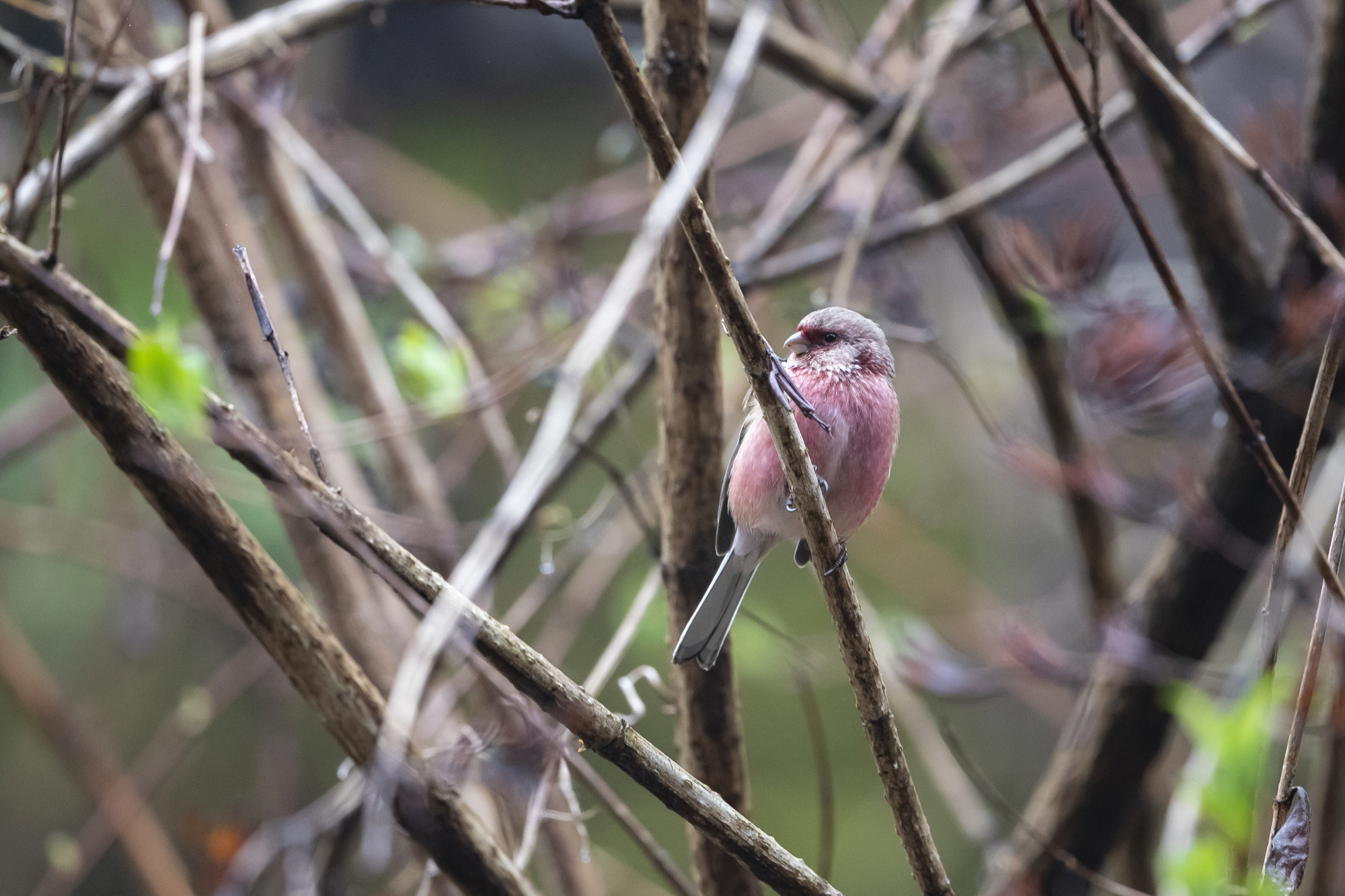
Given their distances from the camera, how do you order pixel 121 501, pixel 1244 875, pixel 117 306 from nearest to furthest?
pixel 1244 875 < pixel 117 306 < pixel 121 501

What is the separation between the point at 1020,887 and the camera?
7.70ft

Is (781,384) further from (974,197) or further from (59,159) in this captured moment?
(974,197)

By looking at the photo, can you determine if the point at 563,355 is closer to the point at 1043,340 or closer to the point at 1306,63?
the point at 1043,340

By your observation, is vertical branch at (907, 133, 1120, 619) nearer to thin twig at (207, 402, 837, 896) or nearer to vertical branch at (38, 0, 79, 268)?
thin twig at (207, 402, 837, 896)

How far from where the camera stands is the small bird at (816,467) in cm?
174

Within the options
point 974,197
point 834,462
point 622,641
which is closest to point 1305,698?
point 834,462

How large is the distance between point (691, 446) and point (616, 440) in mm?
3327

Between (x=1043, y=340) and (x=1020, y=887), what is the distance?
1.45m

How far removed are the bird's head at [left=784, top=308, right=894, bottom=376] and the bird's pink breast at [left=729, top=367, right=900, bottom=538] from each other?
72mm

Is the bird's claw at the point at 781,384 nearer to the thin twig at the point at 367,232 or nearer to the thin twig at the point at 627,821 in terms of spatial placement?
the thin twig at the point at 627,821

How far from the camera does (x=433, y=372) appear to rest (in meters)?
2.13

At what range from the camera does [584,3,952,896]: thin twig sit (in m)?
1.02

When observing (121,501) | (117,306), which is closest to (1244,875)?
(117,306)

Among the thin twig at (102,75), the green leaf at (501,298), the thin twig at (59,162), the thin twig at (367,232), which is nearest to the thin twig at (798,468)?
the thin twig at (59,162)
